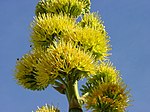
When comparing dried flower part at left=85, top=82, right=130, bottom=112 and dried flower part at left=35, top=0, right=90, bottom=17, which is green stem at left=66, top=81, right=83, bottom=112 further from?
dried flower part at left=35, top=0, right=90, bottom=17

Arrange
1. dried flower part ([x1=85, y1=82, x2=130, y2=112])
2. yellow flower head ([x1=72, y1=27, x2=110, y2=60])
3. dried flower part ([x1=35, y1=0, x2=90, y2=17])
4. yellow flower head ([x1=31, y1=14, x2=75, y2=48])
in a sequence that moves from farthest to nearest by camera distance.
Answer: dried flower part ([x1=35, y1=0, x2=90, y2=17]) → yellow flower head ([x1=31, y1=14, x2=75, y2=48]) → yellow flower head ([x1=72, y1=27, x2=110, y2=60]) → dried flower part ([x1=85, y1=82, x2=130, y2=112])

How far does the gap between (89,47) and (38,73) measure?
0.97 metres

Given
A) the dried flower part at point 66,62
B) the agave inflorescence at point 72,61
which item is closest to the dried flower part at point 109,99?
the agave inflorescence at point 72,61

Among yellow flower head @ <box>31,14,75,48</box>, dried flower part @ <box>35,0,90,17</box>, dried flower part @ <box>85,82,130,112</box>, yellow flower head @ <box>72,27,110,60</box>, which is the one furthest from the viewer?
dried flower part @ <box>35,0,90,17</box>

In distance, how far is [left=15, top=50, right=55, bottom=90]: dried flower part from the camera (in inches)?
246

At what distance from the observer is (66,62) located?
571 centimetres

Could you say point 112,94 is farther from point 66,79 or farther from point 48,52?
point 48,52

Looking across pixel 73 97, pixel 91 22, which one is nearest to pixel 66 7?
pixel 91 22

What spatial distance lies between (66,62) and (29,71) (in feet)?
2.64

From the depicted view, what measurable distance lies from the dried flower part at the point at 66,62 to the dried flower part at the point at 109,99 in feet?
1.14

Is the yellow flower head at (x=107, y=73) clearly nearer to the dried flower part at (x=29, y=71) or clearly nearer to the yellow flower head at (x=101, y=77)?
the yellow flower head at (x=101, y=77)

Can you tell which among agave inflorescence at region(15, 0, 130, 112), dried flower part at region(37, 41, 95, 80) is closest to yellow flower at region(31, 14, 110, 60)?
agave inflorescence at region(15, 0, 130, 112)

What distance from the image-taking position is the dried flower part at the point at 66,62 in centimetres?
566

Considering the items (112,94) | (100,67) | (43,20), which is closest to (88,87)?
(100,67)
